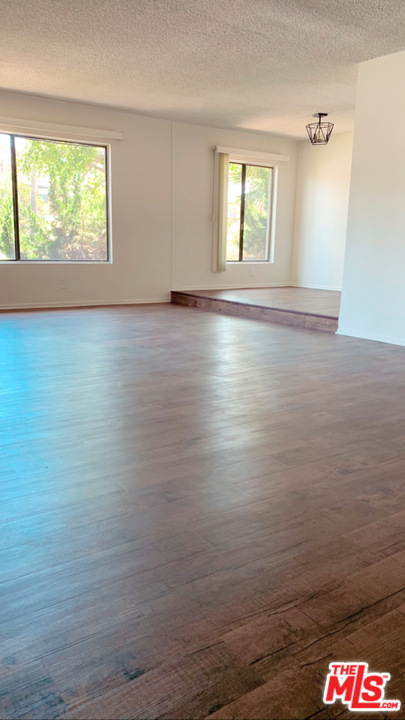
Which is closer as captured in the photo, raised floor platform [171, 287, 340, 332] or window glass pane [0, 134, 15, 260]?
raised floor platform [171, 287, 340, 332]

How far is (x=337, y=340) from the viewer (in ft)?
17.1

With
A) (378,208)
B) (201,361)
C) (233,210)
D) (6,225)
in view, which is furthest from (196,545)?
(233,210)

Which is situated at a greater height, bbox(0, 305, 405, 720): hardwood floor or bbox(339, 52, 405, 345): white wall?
bbox(339, 52, 405, 345): white wall

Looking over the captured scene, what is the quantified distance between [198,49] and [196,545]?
446cm

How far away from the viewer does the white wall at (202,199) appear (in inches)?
310

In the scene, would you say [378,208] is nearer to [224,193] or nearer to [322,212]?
[224,193]

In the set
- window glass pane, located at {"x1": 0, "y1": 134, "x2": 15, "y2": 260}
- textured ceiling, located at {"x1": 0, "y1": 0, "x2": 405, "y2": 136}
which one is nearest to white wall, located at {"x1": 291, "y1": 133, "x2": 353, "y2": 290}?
textured ceiling, located at {"x1": 0, "y1": 0, "x2": 405, "y2": 136}

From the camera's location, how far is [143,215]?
7621 millimetres

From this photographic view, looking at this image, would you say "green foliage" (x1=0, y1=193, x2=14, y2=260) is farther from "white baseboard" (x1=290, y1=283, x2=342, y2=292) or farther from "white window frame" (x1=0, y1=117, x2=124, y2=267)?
"white baseboard" (x1=290, y1=283, x2=342, y2=292)

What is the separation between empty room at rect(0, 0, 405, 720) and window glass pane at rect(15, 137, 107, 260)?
28mm

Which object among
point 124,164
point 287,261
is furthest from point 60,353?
point 287,261

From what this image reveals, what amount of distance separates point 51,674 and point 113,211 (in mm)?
6818

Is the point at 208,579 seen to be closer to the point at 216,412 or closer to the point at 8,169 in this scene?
the point at 216,412

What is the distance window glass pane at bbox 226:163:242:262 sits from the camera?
28.3 ft
